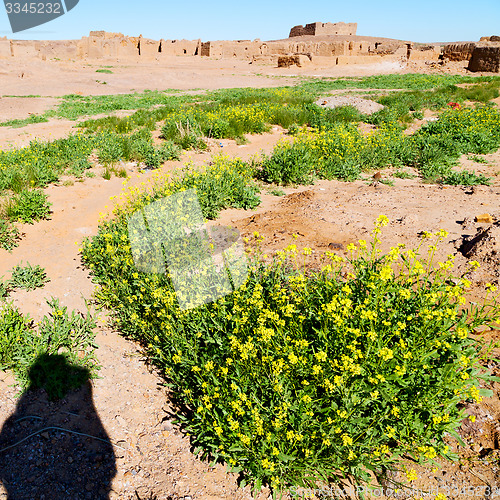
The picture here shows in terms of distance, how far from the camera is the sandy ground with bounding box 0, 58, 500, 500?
2.54 m

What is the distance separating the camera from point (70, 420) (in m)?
2.96

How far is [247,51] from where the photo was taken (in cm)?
4588

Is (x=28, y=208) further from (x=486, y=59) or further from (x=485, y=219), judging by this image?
(x=486, y=59)

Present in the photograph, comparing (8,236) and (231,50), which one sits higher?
(231,50)

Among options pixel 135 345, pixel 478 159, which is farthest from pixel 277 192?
pixel 478 159

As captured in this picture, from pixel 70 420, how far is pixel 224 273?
5.72ft

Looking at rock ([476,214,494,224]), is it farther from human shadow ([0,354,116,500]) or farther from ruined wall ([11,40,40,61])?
ruined wall ([11,40,40,61])

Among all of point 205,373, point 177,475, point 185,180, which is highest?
point 185,180

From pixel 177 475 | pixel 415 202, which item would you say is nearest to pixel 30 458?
pixel 177 475

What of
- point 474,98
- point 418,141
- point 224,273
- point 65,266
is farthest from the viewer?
point 474,98

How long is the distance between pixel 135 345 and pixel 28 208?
3.50 metres

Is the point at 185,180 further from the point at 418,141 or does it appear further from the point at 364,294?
the point at 418,141

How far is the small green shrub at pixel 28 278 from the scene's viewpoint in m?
4.32

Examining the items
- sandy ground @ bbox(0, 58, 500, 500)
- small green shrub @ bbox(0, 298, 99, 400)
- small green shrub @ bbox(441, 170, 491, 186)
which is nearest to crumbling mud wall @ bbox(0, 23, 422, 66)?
sandy ground @ bbox(0, 58, 500, 500)
